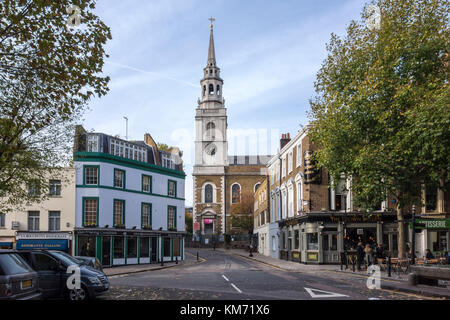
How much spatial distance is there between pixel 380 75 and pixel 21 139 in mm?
16952

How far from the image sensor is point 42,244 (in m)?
33.0

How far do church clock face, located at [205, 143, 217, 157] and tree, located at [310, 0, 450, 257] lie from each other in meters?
67.7

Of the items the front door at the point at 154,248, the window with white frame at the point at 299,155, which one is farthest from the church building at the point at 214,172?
the window with white frame at the point at 299,155

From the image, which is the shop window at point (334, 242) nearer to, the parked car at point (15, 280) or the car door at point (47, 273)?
the car door at point (47, 273)

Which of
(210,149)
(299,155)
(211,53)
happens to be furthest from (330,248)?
(211,53)

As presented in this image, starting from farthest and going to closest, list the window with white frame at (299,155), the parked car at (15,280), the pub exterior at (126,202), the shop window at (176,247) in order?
the shop window at (176,247), the window with white frame at (299,155), the pub exterior at (126,202), the parked car at (15,280)

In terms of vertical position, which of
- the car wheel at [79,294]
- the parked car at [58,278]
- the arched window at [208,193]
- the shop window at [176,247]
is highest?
the arched window at [208,193]

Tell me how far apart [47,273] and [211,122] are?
8104 cm

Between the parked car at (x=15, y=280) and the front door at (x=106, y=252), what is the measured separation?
80.3ft

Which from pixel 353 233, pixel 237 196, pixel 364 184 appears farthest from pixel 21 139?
pixel 237 196

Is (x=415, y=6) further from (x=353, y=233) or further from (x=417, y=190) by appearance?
(x=353, y=233)

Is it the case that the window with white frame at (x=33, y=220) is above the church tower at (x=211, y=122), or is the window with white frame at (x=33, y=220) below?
below

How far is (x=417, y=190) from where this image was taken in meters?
24.3

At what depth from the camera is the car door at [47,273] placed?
13125 millimetres
